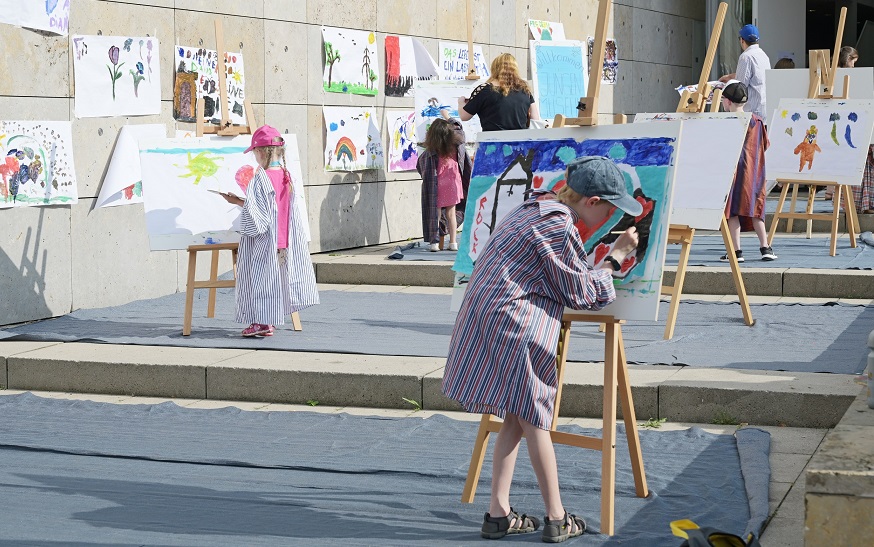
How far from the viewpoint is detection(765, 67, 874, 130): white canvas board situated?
13.8m

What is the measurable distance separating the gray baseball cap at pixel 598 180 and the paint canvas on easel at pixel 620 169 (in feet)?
1.09

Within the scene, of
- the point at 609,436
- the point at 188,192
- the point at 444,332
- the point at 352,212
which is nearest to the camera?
the point at 609,436

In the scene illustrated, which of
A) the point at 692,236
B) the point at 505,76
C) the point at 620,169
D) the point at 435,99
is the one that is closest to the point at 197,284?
the point at 692,236

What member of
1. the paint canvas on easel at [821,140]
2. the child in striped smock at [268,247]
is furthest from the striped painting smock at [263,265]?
the paint canvas on easel at [821,140]

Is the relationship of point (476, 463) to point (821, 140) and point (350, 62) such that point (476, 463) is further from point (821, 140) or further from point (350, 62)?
point (350, 62)

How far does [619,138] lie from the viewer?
4.98m

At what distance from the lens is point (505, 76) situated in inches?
404

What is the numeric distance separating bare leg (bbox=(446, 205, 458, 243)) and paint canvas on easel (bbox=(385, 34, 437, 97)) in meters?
1.80

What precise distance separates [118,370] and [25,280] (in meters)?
2.03

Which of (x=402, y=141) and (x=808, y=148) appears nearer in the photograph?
(x=808, y=148)

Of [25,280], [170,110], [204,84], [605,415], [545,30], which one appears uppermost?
[545,30]

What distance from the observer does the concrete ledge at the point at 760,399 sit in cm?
591

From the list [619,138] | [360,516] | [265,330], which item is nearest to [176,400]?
[265,330]

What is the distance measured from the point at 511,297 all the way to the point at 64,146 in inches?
228
